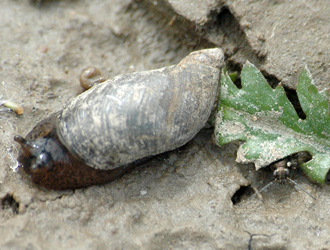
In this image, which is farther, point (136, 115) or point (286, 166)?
point (286, 166)

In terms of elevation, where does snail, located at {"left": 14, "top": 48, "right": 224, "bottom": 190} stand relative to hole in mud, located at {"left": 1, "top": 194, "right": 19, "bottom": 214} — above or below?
above

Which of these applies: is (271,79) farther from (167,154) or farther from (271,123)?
(167,154)

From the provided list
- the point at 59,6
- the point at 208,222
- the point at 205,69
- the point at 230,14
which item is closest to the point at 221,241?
the point at 208,222

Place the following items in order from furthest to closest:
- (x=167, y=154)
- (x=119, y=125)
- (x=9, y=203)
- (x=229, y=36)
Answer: (x=229, y=36), (x=167, y=154), (x=9, y=203), (x=119, y=125)

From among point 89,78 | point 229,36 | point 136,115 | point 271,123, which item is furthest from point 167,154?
point 229,36

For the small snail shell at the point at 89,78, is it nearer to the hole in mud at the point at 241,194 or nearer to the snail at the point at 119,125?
the snail at the point at 119,125

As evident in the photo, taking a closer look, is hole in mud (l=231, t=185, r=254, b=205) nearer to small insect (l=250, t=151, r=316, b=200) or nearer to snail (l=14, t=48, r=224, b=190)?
small insect (l=250, t=151, r=316, b=200)

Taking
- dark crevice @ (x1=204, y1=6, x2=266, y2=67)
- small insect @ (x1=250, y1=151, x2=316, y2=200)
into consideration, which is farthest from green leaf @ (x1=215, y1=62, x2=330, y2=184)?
dark crevice @ (x1=204, y1=6, x2=266, y2=67)

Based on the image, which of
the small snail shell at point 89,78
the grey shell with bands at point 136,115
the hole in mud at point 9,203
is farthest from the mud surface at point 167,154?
the grey shell with bands at point 136,115
